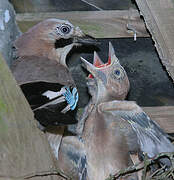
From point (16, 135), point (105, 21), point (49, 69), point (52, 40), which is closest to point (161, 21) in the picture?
point (105, 21)

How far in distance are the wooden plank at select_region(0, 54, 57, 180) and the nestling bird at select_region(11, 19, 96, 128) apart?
0.12 m

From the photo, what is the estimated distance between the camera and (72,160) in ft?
6.43

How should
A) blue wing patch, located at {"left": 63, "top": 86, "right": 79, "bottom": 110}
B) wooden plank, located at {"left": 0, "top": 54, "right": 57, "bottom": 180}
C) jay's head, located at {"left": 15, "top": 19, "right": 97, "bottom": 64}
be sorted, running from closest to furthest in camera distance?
wooden plank, located at {"left": 0, "top": 54, "right": 57, "bottom": 180}
blue wing patch, located at {"left": 63, "top": 86, "right": 79, "bottom": 110}
jay's head, located at {"left": 15, "top": 19, "right": 97, "bottom": 64}

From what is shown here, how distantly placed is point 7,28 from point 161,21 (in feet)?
2.91

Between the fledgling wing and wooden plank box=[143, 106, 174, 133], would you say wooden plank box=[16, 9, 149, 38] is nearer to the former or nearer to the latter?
the fledgling wing

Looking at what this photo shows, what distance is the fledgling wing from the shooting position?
1.71 m

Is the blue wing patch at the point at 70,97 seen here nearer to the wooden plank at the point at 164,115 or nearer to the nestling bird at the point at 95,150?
the nestling bird at the point at 95,150

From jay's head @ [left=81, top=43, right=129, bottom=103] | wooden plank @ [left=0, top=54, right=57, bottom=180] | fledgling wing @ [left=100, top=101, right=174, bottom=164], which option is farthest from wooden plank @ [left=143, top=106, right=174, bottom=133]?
wooden plank @ [left=0, top=54, right=57, bottom=180]

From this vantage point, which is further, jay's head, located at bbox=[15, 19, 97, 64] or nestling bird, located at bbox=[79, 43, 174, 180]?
jay's head, located at bbox=[15, 19, 97, 64]

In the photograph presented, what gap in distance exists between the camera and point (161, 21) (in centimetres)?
171

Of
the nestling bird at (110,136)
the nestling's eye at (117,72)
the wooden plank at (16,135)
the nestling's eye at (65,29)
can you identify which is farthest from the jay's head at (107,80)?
the wooden plank at (16,135)

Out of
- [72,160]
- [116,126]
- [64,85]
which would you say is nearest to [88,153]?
[72,160]

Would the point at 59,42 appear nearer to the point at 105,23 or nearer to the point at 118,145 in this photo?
the point at 105,23

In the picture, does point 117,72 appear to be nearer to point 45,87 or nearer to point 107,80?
point 107,80
